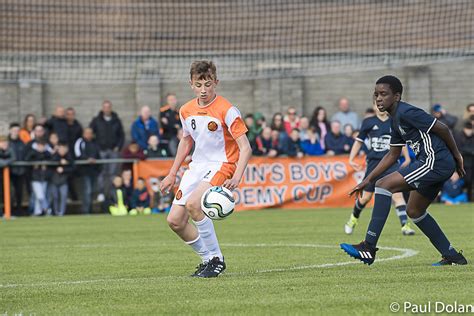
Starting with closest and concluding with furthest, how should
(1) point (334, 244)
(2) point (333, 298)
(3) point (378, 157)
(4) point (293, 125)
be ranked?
(2) point (333, 298), (1) point (334, 244), (3) point (378, 157), (4) point (293, 125)

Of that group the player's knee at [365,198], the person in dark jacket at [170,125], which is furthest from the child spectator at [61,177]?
the player's knee at [365,198]

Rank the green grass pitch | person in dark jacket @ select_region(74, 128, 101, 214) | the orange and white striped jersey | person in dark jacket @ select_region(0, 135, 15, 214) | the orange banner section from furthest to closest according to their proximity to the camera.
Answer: person in dark jacket @ select_region(74, 128, 101, 214) → the orange banner section → person in dark jacket @ select_region(0, 135, 15, 214) → the orange and white striped jersey → the green grass pitch

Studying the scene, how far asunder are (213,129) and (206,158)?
293mm

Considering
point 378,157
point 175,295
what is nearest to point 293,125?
point 378,157

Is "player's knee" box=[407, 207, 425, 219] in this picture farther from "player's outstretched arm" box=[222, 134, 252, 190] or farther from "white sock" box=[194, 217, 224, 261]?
"white sock" box=[194, 217, 224, 261]

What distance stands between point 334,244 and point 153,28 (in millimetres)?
18728

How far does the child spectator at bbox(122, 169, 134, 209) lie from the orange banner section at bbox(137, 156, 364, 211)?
0.39m

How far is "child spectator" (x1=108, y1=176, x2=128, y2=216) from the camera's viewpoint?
23.9 metres

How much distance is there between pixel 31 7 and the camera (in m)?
30.3

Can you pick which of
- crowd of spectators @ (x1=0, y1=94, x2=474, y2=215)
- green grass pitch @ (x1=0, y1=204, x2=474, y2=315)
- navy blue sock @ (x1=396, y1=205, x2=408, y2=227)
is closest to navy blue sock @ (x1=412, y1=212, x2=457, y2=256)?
green grass pitch @ (x1=0, y1=204, x2=474, y2=315)

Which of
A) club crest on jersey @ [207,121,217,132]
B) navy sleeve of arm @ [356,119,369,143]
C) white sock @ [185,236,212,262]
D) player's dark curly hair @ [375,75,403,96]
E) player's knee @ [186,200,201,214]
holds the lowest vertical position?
white sock @ [185,236,212,262]

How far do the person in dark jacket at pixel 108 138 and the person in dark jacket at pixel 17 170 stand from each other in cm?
192

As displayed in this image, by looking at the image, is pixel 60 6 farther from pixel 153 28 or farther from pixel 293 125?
pixel 293 125

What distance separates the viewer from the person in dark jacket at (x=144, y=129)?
25.2 meters
